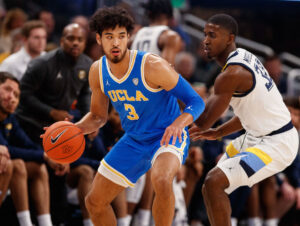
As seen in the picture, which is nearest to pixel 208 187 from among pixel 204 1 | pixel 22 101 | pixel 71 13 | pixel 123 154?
pixel 123 154

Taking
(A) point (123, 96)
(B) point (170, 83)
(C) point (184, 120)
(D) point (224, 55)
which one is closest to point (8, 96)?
(A) point (123, 96)

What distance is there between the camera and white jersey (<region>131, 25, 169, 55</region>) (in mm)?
6113

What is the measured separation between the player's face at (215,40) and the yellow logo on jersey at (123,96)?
76 cm

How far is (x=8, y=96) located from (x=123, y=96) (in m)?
1.55

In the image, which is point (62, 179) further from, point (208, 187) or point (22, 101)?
point (208, 187)

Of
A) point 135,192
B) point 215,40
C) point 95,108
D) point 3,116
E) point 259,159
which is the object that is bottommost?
point 135,192

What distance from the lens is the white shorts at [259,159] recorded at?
4070 millimetres

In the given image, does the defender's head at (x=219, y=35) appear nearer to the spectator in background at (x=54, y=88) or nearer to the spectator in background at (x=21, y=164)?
the spectator in background at (x=54, y=88)

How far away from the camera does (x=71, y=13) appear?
10.2m

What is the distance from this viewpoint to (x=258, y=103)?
419cm

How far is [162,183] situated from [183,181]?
2.71m

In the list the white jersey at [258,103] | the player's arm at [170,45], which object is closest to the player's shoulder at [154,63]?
the white jersey at [258,103]

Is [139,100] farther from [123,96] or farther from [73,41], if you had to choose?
[73,41]

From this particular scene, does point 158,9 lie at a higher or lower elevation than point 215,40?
lower
